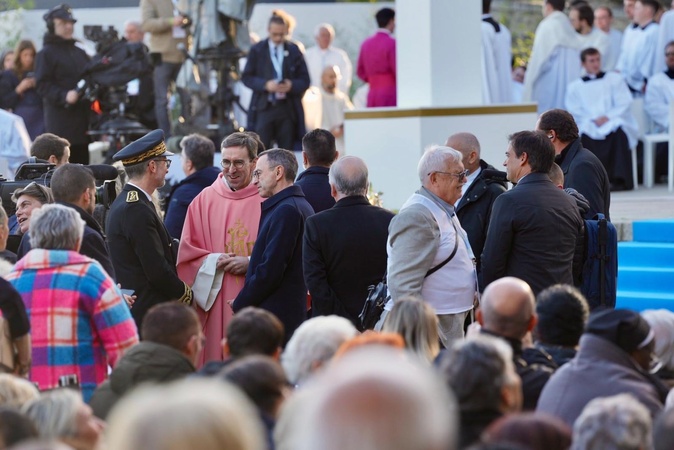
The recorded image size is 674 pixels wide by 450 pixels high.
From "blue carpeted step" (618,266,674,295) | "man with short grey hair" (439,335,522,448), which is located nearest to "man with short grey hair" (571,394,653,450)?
"man with short grey hair" (439,335,522,448)

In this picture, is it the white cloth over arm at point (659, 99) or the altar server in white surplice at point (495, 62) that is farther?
the white cloth over arm at point (659, 99)

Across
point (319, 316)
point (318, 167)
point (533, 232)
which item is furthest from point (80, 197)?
point (533, 232)

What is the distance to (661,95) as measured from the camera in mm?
15484

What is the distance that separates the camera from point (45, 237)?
612cm

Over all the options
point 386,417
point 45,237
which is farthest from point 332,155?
point 386,417

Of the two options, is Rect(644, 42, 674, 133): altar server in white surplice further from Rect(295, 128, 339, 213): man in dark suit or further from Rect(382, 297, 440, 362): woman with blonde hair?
Rect(382, 297, 440, 362): woman with blonde hair

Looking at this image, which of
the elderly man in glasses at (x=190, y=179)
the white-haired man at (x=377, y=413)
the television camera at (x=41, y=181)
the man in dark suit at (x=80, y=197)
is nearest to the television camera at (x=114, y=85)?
the elderly man in glasses at (x=190, y=179)

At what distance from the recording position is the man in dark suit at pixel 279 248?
7711 millimetres

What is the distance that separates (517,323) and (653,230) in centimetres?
571

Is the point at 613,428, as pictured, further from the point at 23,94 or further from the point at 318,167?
the point at 23,94

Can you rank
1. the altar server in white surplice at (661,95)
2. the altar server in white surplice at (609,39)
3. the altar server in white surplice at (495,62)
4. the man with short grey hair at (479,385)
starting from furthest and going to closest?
the altar server in white surplice at (609,39), the altar server in white surplice at (661,95), the altar server in white surplice at (495,62), the man with short grey hair at (479,385)

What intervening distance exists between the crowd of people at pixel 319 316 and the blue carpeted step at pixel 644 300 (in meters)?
1.58

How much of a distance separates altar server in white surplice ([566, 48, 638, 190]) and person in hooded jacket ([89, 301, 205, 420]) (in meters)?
9.72

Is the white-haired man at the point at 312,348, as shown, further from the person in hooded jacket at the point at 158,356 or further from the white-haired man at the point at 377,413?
the white-haired man at the point at 377,413
